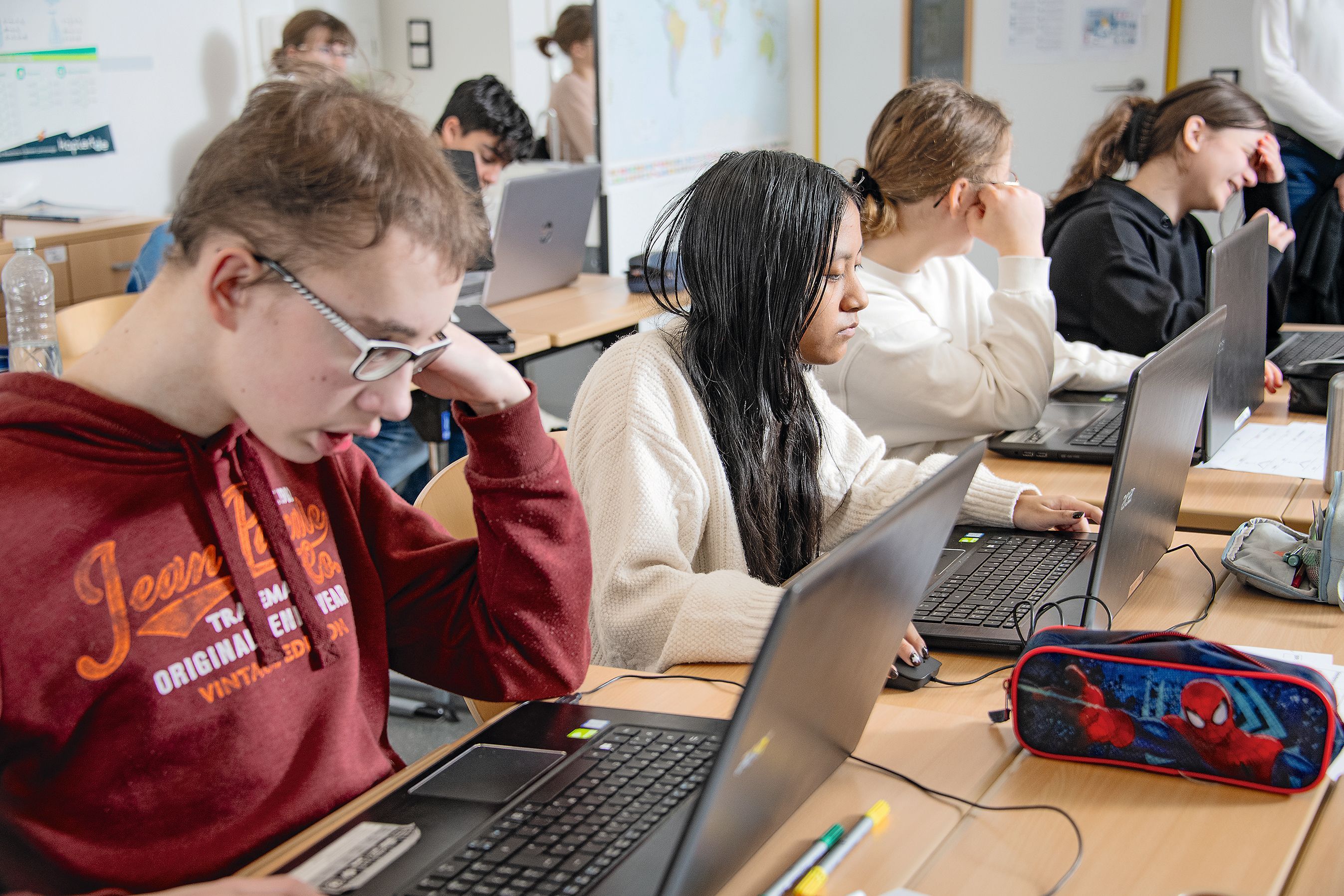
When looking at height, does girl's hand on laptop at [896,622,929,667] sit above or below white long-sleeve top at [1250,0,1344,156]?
below

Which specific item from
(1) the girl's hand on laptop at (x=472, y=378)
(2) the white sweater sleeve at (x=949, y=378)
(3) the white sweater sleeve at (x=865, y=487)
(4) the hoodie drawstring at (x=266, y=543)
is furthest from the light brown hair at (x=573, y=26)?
(4) the hoodie drawstring at (x=266, y=543)

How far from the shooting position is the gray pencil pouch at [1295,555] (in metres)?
1.33

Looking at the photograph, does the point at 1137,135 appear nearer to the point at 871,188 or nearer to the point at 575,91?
the point at 871,188

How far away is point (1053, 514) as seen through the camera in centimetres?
156

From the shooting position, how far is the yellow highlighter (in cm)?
82

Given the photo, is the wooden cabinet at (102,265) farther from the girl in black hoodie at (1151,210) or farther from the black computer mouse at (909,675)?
the black computer mouse at (909,675)

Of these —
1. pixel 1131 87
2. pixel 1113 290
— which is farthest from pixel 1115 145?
pixel 1131 87

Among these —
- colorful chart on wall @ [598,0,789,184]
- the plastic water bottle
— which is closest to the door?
colorful chart on wall @ [598,0,789,184]

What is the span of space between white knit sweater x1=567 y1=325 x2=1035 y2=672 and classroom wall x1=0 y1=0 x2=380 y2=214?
3293 millimetres

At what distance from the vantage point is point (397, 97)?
0.92 meters

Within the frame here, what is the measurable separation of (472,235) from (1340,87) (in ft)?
12.4

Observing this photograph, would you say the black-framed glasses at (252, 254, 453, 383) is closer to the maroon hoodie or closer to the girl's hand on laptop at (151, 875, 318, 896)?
the maroon hoodie

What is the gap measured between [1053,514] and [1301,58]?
308cm

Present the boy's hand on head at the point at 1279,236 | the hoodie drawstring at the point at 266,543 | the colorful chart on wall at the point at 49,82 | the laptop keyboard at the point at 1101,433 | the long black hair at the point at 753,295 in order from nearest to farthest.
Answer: the hoodie drawstring at the point at 266,543
the long black hair at the point at 753,295
the laptop keyboard at the point at 1101,433
the boy's hand on head at the point at 1279,236
the colorful chart on wall at the point at 49,82
